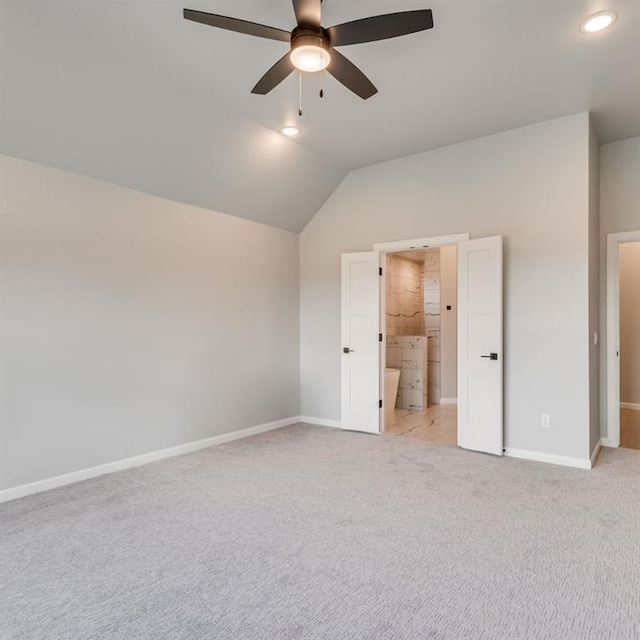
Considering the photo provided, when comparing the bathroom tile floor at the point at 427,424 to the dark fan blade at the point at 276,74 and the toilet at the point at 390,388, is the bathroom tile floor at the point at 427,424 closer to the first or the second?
the toilet at the point at 390,388

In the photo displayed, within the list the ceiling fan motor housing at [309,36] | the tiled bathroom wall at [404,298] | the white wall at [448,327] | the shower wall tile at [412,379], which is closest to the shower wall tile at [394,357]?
the shower wall tile at [412,379]

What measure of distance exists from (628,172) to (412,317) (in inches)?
151

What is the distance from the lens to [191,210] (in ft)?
14.5

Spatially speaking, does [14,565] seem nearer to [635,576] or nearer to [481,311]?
[635,576]

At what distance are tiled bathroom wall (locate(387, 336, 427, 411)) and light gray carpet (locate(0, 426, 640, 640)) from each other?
2729 millimetres

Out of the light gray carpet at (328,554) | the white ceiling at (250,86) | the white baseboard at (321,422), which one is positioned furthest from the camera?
the white baseboard at (321,422)

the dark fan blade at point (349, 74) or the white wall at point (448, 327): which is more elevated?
the dark fan blade at point (349, 74)

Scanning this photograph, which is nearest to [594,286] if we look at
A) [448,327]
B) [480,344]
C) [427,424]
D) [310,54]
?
[480,344]

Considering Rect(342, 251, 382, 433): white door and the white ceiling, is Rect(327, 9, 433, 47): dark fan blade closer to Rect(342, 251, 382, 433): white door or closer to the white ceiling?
the white ceiling

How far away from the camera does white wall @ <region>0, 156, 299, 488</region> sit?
322cm

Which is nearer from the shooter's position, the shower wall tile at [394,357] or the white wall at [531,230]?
the white wall at [531,230]

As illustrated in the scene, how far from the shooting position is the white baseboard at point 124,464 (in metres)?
3.19

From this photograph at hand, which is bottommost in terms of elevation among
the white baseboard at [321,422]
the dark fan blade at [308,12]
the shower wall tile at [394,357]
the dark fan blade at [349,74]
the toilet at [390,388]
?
the white baseboard at [321,422]

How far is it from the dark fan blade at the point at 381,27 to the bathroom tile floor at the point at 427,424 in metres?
3.84
